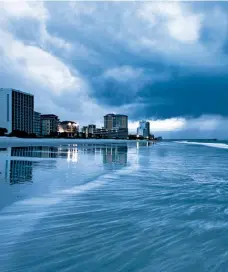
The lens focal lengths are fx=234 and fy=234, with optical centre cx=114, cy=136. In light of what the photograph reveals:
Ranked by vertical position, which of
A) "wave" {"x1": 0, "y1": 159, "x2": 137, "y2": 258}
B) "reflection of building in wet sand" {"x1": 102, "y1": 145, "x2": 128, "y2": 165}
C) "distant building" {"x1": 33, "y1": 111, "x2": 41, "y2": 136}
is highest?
"distant building" {"x1": 33, "y1": 111, "x2": 41, "y2": 136}

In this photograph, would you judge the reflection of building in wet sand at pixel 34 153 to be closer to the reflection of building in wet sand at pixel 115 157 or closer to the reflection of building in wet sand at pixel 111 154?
the reflection of building in wet sand at pixel 111 154

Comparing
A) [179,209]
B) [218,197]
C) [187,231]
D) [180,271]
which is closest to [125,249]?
[180,271]

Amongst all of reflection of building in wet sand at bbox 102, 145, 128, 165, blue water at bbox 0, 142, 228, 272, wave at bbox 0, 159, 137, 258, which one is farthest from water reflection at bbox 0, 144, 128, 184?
wave at bbox 0, 159, 137, 258

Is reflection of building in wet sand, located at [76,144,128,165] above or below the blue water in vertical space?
above

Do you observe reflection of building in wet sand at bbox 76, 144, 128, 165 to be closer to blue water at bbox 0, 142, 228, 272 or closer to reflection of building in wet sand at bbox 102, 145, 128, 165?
reflection of building in wet sand at bbox 102, 145, 128, 165

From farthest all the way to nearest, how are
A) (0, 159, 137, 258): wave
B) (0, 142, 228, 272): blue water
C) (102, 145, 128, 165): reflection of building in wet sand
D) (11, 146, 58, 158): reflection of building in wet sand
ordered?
(11, 146, 58, 158): reflection of building in wet sand, (102, 145, 128, 165): reflection of building in wet sand, (0, 159, 137, 258): wave, (0, 142, 228, 272): blue water

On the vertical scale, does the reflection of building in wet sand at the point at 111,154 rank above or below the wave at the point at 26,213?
above

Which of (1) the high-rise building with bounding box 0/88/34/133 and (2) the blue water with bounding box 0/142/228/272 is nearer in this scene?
(2) the blue water with bounding box 0/142/228/272

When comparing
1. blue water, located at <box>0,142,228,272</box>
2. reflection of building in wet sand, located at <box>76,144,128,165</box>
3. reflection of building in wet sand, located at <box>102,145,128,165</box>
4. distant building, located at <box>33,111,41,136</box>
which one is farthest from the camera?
distant building, located at <box>33,111,41,136</box>

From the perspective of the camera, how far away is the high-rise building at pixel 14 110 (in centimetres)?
15575

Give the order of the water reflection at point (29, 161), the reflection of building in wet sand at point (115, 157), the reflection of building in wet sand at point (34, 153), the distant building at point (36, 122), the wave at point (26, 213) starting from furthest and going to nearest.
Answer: the distant building at point (36, 122) < the reflection of building in wet sand at point (34, 153) < the reflection of building in wet sand at point (115, 157) < the water reflection at point (29, 161) < the wave at point (26, 213)

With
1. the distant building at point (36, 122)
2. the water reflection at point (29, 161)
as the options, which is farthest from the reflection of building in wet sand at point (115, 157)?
the distant building at point (36, 122)

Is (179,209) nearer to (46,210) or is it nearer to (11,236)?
→ (46,210)

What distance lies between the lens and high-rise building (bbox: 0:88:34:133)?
15575 centimetres
